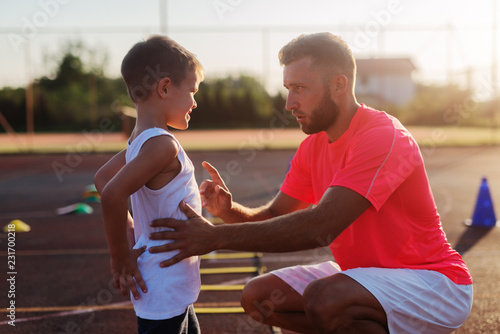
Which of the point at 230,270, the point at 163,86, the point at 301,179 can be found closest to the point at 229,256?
the point at 230,270

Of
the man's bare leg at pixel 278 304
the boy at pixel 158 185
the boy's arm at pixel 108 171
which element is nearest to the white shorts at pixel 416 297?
the man's bare leg at pixel 278 304

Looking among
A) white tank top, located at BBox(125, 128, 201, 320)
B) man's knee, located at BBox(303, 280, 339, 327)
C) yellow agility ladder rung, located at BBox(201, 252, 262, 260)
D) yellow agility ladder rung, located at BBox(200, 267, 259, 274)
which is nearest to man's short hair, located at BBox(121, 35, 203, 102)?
white tank top, located at BBox(125, 128, 201, 320)

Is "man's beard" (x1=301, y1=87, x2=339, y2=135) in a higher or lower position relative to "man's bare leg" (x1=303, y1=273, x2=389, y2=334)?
higher

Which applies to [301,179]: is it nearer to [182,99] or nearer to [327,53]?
[327,53]

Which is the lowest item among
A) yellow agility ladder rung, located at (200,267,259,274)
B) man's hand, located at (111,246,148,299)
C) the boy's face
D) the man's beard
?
yellow agility ladder rung, located at (200,267,259,274)

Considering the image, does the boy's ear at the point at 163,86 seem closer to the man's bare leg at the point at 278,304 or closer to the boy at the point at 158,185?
the boy at the point at 158,185

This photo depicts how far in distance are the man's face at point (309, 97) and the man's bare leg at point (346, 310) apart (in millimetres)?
869

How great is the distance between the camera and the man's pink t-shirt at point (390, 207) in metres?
2.48

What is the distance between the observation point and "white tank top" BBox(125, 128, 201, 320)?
2.13 m

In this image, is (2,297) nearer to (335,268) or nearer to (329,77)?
(335,268)

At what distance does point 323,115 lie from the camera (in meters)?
2.77

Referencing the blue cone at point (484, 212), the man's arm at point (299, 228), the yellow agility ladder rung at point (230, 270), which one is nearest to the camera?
the man's arm at point (299, 228)

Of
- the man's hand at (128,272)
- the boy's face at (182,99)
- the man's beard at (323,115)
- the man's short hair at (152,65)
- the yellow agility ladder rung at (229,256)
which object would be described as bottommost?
the yellow agility ladder rung at (229,256)

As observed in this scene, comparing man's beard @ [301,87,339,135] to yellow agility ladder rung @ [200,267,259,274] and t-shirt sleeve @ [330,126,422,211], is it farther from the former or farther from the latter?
yellow agility ladder rung @ [200,267,259,274]
